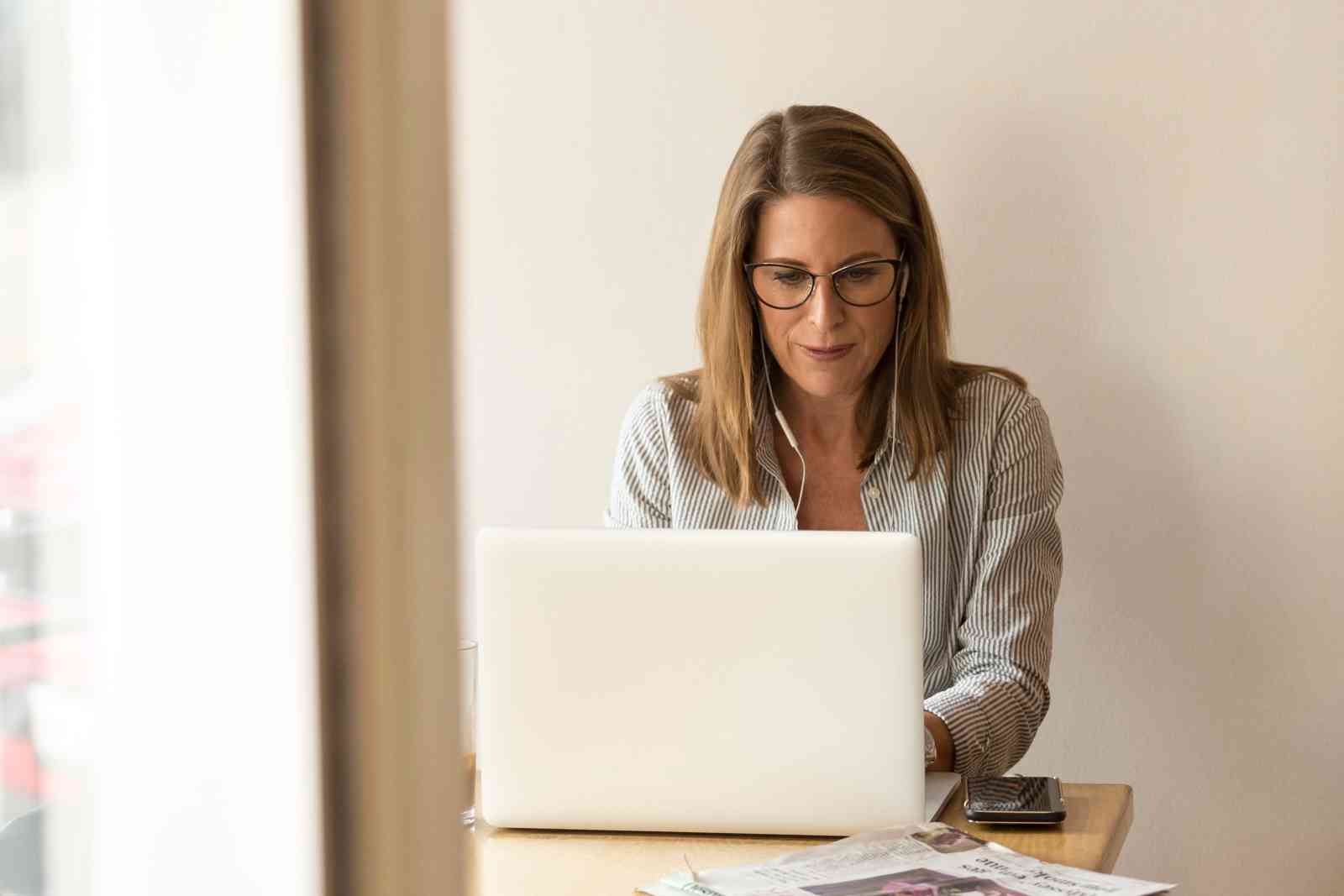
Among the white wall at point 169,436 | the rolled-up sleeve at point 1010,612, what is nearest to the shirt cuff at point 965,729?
the rolled-up sleeve at point 1010,612

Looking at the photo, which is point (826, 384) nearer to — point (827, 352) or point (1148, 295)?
point (827, 352)

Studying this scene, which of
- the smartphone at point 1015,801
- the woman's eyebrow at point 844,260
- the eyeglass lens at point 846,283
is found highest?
the woman's eyebrow at point 844,260

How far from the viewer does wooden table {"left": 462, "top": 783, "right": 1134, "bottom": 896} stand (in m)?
1.13

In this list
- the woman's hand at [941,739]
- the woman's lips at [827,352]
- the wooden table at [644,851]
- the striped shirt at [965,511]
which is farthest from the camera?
the woman's lips at [827,352]

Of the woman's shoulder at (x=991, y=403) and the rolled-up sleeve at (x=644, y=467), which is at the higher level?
the woman's shoulder at (x=991, y=403)

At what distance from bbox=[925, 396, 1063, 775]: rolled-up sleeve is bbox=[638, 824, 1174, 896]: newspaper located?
0.36m

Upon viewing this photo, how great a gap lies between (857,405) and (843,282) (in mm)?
185

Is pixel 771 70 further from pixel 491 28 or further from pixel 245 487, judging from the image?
pixel 245 487

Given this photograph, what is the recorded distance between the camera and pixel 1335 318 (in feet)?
6.25

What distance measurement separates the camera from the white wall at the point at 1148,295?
1.92m

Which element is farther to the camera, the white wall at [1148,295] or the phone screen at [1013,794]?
the white wall at [1148,295]

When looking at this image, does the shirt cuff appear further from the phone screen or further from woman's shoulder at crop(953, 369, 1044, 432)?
woman's shoulder at crop(953, 369, 1044, 432)

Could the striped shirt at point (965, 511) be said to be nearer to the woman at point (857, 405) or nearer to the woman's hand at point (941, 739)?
the woman at point (857, 405)

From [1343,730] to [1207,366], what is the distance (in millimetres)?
534
